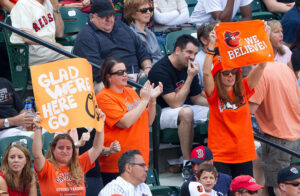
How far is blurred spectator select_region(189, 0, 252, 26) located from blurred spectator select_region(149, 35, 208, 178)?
1814mm

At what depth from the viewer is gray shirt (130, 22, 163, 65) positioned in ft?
28.6

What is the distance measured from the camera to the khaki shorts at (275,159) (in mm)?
7414

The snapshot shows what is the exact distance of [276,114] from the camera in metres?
7.36

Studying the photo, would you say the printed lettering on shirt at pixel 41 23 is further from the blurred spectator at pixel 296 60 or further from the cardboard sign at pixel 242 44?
the blurred spectator at pixel 296 60

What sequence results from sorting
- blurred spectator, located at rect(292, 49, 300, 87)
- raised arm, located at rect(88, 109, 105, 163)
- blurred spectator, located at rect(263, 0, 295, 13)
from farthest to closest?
blurred spectator, located at rect(263, 0, 295, 13), blurred spectator, located at rect(292, 49, 300, 87), raised arm, located at rect(88, 109, 105, 163)

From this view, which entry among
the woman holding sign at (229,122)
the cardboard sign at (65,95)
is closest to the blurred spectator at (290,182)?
the woman holding sign at (229,122)

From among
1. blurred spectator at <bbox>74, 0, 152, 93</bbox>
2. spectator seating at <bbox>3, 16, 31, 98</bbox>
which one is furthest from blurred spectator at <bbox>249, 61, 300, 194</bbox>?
spectator seating at <bbox>3, 16, 31, 98</bbox>

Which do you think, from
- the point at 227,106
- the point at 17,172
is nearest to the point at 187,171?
the point at 227,106

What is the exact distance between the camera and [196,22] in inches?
379

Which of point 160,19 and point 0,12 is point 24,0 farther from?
point 160,19

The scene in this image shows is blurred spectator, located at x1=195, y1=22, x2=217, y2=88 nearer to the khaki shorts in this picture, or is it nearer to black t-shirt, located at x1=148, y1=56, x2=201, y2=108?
black t-shirt, located at x1=148, y1=56, x2=201, y2=108

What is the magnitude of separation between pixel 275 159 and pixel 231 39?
56.4 inches

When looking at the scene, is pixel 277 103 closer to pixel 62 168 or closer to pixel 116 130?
pixel 116 130

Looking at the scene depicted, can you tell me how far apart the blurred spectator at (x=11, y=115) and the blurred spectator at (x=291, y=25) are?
399 cm
